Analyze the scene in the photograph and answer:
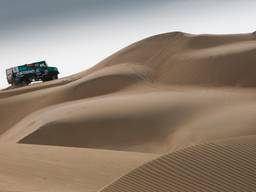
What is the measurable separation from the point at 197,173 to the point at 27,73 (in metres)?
34.3

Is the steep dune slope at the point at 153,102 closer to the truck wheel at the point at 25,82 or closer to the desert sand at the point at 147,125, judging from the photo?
the desert sand at the point at 147,125

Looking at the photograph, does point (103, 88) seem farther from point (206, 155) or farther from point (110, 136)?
point (206, 155)

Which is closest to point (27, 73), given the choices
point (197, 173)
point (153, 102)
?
point (153, 102)

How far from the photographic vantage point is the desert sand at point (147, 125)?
8250 millimetres

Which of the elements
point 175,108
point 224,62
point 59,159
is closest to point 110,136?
point 175,108

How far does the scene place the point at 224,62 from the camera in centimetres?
3030

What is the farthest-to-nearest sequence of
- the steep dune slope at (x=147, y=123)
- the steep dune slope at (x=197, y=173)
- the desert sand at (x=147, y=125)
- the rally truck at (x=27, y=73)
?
the rally truck at (x=27, y=73) < the steep dune slope at (x=147, y=123) < the desert sand at (x=147, y=125) < the steep dune slope at (x=197, y=173)

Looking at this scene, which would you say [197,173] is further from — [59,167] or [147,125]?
[147,125]

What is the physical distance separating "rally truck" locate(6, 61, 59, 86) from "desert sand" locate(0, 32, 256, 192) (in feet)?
12.8

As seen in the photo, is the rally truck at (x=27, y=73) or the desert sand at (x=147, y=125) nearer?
the desert sand at (x=147, y=125)

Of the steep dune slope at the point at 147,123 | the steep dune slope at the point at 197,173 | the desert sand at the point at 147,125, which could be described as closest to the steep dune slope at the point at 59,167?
the desert sand at the point at 147,125

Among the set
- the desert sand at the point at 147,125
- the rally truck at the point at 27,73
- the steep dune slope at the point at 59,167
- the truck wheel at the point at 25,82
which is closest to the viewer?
the desert sand at the point at 147,125

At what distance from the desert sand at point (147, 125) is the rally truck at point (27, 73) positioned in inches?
154

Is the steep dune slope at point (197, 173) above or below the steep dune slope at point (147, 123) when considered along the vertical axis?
above
